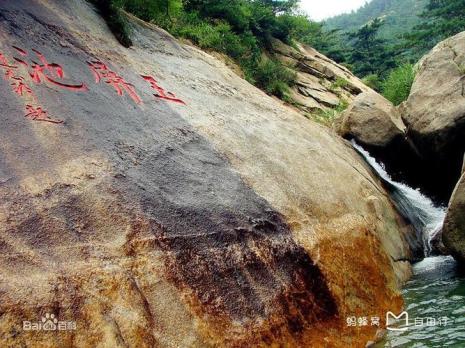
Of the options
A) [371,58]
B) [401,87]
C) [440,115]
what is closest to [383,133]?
[440,115]

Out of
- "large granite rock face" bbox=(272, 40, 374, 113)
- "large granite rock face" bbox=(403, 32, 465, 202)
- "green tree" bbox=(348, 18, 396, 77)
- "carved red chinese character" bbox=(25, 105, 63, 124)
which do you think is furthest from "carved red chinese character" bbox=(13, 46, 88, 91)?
"green tree" bbox=(348, 18, 396, 77)

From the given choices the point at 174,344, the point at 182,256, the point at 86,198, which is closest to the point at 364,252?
the point at 182,256

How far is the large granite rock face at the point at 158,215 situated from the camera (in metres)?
3.73

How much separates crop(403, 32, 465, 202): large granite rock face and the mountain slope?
6294 centimetres

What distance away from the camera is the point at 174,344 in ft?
12.4

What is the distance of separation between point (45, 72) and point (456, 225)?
6579 millimetres

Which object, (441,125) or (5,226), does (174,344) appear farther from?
(441,125)

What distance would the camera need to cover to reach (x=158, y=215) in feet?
14.9

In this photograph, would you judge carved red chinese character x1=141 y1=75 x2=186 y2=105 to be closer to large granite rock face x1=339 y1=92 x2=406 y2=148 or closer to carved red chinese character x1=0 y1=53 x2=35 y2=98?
Result: carved red chinese character x1=0 y1=53 x2=35 y2=98

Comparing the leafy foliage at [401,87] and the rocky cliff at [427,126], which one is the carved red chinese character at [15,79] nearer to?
the rocky cliff at [427,126]

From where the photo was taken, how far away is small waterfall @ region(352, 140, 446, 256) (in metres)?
9.86

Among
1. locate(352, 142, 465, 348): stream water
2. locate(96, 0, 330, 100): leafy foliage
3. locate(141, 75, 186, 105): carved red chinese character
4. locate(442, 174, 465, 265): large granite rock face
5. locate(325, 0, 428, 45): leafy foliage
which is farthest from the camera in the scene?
locate(325, 0, 428, 45): leafy foliage

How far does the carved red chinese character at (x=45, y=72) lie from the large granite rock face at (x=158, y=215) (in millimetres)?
27

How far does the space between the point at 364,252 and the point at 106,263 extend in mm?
3682
